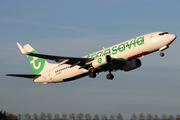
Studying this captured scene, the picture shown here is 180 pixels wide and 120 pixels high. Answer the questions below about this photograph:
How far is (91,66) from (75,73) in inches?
144

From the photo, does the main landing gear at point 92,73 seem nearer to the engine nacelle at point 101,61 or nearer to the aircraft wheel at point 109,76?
the engine nacelle at point 101,61

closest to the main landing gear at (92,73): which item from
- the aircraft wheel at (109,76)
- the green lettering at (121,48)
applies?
the aircraft wheel at (109,76)

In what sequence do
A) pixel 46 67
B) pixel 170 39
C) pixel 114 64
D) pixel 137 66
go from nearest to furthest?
1. pixel 170 39
2. pixel 114 64
3. pixel 137 66
4. pixel 46 67

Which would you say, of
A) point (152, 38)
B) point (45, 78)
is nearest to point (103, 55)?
point (152, 38)

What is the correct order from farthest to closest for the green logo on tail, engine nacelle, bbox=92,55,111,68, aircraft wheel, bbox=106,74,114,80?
the green logo on tail → aircraft wheel, bbox=106,74,114,80 → engine nacelle, bbox=92,55,111,68

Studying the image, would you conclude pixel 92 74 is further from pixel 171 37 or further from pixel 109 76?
pixel 171 37

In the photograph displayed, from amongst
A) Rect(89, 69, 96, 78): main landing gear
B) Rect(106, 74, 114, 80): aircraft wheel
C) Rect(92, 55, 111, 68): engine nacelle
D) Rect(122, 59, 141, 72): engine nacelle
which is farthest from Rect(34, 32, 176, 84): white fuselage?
Rect(122, 59, 141, 72): engine nacelle

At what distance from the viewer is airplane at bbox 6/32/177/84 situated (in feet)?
148

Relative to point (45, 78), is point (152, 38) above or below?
above

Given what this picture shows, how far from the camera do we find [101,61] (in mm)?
46531

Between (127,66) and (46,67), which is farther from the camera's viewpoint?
(46,67)

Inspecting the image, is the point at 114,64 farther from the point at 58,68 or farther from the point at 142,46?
the point at 58,68

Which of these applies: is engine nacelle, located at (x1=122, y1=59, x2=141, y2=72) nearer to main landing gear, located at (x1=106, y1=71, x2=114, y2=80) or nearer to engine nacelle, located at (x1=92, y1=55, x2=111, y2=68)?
main landing gear, located at (x1=106, y1=71, x2=114, y2=80)

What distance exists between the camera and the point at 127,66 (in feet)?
172
